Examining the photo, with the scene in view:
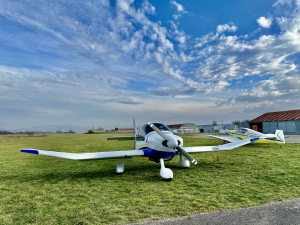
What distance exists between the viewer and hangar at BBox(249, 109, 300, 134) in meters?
31.5

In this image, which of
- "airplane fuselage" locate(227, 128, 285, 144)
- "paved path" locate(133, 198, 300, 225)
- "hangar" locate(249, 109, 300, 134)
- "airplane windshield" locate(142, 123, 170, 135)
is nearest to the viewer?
"paved path" locate(133, 198, 300, 225)

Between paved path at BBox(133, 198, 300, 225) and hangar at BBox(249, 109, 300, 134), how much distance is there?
36518 millimetres

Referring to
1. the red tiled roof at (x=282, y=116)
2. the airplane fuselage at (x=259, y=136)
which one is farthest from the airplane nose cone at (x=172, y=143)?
the red tiled roof at (x=282, y=116)

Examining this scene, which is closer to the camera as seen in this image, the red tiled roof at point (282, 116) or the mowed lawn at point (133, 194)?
the mowed lawn at point (133, 194)

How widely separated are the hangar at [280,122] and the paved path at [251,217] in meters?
36.5

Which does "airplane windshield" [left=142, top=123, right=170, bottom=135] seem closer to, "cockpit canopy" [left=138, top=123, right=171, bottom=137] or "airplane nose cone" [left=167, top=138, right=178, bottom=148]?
"cockpit canopy" [left=138, top=123, right=171, bottom=137]

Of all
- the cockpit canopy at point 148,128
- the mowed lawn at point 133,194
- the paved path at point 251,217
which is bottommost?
the mowed lawn at point 133,194

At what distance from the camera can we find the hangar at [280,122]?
31516mm

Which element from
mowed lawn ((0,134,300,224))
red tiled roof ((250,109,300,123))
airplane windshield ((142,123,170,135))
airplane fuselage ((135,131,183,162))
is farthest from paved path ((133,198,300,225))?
red tiled roof ((250,109,300,123))

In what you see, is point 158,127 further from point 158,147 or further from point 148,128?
point 158,147

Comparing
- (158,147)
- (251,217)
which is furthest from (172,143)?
(251,217)

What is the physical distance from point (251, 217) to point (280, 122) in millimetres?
38828

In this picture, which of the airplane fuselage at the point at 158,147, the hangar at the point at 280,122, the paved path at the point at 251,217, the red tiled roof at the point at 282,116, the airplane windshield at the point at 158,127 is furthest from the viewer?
the red tiled roof at the point at 282,116

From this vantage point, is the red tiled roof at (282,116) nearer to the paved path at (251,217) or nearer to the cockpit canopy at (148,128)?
the cockpit canopy at (148,128)
